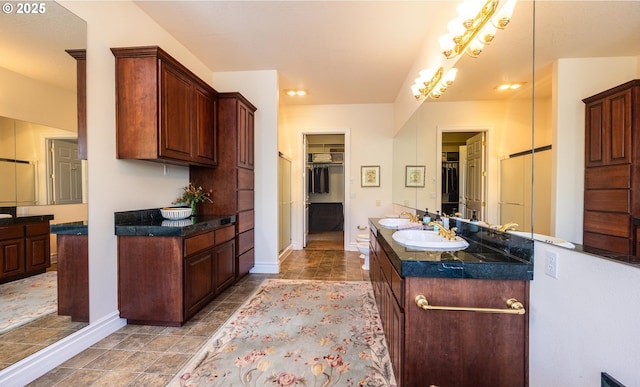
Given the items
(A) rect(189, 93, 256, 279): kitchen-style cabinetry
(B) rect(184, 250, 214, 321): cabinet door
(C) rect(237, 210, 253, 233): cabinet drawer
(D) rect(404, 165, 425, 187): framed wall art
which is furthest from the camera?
(C) rect(237, 210, 253, 233): cabinet drawer

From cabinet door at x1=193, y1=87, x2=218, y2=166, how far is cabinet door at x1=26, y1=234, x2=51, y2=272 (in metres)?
1.27

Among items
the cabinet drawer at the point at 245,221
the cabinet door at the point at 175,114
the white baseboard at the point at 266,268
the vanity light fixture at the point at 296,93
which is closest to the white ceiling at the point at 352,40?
the vanity light fixture at the point at 296,93

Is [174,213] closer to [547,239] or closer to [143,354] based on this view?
[143,354]

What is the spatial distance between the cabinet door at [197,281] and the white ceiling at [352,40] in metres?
1.63

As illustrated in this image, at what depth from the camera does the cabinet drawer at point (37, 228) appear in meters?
1.62

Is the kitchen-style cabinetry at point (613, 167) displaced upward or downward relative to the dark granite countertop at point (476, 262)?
upward

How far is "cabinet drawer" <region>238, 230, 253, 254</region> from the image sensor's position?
10.4 feet

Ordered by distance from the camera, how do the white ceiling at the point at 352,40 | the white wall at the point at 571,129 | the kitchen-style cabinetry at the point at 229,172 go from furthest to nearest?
the kitchen-style cabinetry at the point at 229,172 < the white ceiling at the point at 352,40 < the white wall at the point at 571,129

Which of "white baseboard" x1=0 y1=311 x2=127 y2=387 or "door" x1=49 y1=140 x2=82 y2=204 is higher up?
"door" x1=49 y1=140 x2=82 y2=204

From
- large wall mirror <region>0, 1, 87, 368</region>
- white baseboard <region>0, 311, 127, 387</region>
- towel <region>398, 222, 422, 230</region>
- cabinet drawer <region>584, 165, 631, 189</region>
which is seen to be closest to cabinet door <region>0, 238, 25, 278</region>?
large wall mirror <region>0, 1, 87, 368</region>

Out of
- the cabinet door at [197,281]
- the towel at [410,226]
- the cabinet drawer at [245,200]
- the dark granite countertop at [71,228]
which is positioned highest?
the cabinet drawer at [245,200]

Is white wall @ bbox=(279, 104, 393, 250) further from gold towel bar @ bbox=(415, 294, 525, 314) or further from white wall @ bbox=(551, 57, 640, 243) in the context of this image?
white wall @ bbox=(551, 57, 640, 243)

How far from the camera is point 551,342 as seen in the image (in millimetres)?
1073

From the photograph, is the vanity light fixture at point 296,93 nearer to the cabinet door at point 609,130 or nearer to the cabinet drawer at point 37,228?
the cabinet drawer at point 37,228
